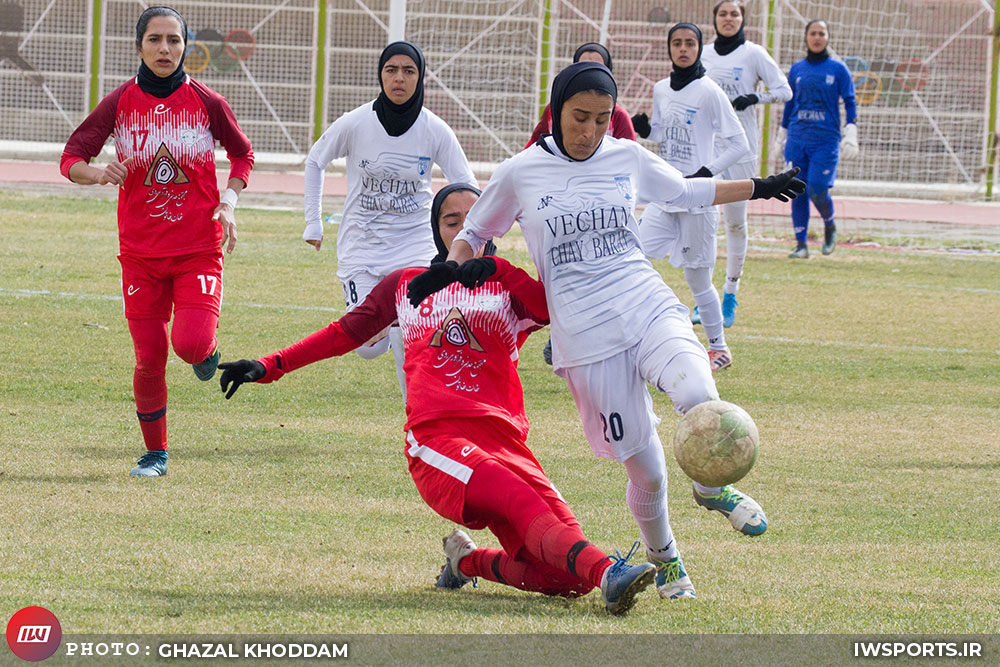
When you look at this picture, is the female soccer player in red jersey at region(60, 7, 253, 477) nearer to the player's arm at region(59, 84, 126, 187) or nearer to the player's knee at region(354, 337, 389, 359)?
the player's arm at region(59, 84, 126, 187)

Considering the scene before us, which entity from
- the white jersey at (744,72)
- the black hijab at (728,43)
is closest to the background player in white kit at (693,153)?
the white jersey at (744,72)

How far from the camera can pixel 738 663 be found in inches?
Result: 167

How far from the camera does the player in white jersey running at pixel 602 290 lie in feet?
17.1

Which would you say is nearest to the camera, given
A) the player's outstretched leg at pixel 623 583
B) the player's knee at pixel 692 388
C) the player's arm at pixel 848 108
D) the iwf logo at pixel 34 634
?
the iwf logo at pixel 34 634

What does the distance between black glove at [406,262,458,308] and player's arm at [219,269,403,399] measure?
49cm

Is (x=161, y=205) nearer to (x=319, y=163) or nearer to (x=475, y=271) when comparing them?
(x=319, y=163)

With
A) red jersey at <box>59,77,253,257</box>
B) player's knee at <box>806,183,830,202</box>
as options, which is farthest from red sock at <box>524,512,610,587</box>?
player's knee at <box>806,183,830,202</box>

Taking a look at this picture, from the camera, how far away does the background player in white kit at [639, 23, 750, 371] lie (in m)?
10.7

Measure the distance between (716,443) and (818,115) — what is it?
1285cm

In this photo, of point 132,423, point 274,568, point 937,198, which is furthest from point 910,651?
point 937,198

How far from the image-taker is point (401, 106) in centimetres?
810

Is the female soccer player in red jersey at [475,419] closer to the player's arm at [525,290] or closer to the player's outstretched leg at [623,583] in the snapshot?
the player's arm at [525,290]

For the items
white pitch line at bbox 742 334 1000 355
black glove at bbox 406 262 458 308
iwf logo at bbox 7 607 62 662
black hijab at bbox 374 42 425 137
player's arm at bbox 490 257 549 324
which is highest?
black hijab at bbox 374 42 425 137

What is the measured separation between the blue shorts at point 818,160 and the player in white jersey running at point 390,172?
380 inches
